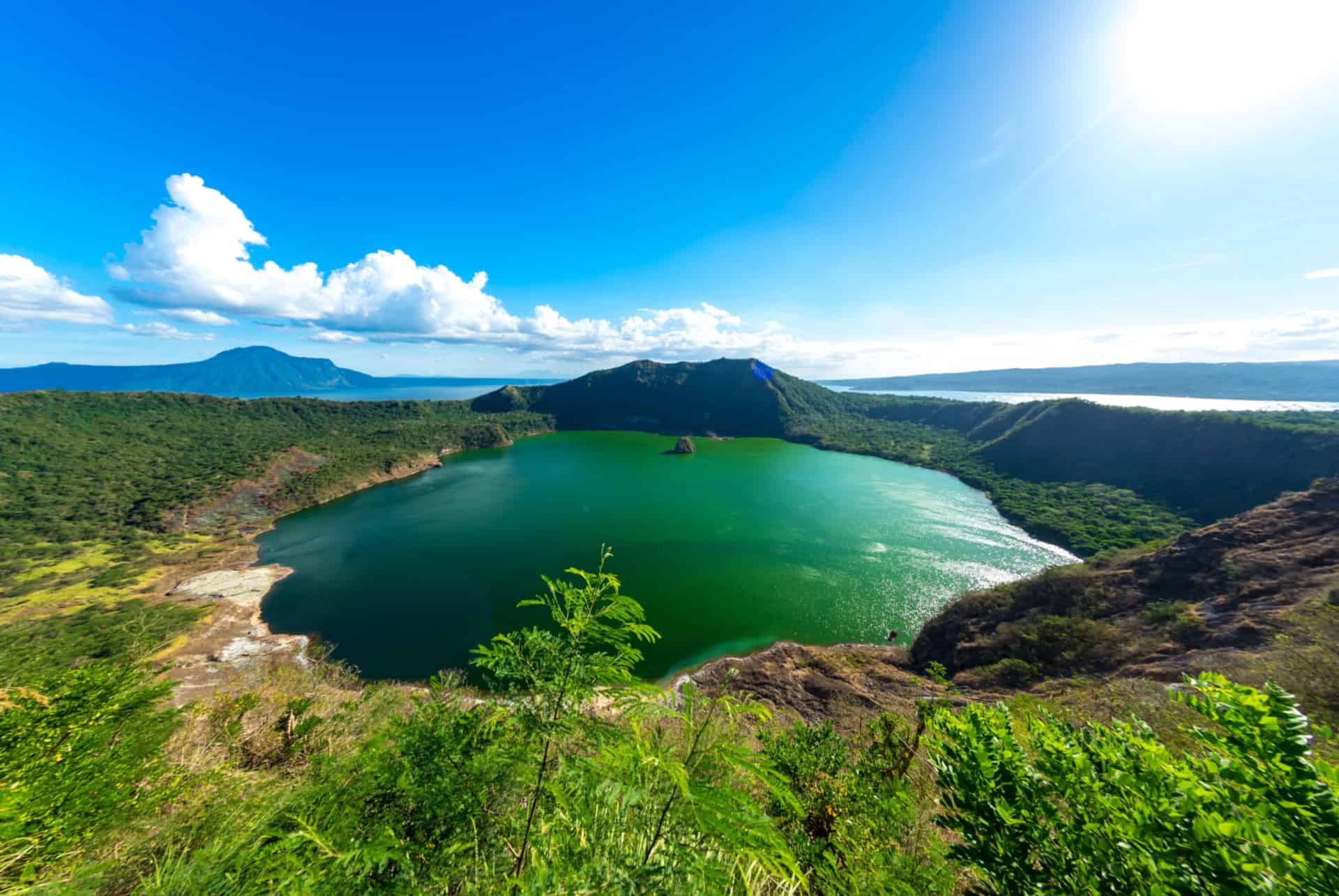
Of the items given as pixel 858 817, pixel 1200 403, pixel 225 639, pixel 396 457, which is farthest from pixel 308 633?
pixel 1200 403

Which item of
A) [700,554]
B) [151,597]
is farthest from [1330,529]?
[151,597]

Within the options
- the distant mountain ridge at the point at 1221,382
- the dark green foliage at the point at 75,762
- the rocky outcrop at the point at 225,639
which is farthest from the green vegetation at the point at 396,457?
the distant mountain ridge at the point at 1221,382

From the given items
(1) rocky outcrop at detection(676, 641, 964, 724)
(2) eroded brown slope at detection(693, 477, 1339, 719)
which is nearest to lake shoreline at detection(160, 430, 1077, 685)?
(1) rocky outcrop at detection(676, 641, 964, 724)

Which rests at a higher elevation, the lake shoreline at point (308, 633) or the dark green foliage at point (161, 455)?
the dark green foliage at point (161, 455)

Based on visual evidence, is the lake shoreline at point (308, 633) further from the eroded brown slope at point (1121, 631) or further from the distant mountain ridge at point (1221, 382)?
the distant mountain ridge at point (1221, 382)

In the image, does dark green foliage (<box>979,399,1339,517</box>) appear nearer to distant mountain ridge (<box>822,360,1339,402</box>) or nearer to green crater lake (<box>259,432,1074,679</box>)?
green crater lake (<box>259,432,1074,679</box>)

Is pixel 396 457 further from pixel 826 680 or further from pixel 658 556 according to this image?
pixel 826 680
